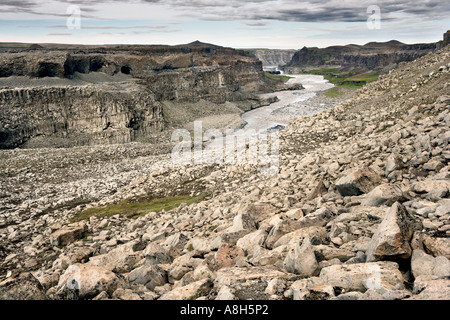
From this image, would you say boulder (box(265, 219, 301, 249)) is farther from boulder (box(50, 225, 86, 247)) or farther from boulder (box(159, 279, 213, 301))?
boulder (box(50, 225, 86, 247))

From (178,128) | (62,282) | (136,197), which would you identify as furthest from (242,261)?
(178,128)

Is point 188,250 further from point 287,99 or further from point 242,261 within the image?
point 287,99

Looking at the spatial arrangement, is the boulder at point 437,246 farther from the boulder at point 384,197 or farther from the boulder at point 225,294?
the boulder at point 225,294

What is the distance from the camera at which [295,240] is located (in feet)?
30.3

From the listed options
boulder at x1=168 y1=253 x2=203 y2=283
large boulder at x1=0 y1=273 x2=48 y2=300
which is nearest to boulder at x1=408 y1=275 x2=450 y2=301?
boulder at x1=168 y1=253 x2=203 y2=283

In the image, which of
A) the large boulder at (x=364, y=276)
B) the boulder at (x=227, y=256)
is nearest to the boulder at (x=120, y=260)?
the boulder at (x=227, y=256)

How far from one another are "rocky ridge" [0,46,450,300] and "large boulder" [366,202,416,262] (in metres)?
0.02

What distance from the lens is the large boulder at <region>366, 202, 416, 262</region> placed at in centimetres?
706

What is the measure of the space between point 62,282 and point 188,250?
441cm

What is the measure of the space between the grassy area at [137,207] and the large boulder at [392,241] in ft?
53.8

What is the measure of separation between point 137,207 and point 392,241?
21.2m

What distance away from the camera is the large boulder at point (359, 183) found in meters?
12.1

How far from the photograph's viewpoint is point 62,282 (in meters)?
9.43

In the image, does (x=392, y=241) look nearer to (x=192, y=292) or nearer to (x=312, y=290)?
(x=312, y=290)
